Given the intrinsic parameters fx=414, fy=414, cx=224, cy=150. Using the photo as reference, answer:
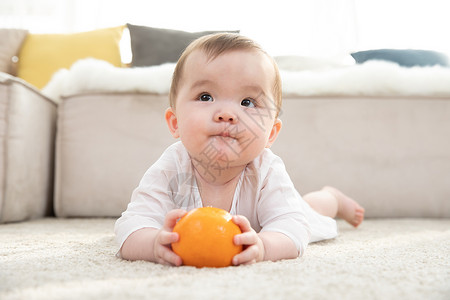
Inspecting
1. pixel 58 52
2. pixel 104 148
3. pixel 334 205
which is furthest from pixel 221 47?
pixel 58 52

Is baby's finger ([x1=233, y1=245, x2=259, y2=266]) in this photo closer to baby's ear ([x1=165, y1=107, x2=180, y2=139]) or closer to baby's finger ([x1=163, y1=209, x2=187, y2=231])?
baby's finger ([x1=163, y1=209, x2=187, y2=231])

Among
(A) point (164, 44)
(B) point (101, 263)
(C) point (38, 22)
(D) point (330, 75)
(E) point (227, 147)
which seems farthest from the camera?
(C) point (38, 22)

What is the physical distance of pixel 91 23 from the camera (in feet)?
11.8

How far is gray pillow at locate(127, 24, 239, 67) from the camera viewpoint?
242 cm

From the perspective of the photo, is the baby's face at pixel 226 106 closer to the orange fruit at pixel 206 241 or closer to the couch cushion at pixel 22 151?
the orange fruit at pixel 206 241

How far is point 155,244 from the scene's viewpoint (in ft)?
2.48

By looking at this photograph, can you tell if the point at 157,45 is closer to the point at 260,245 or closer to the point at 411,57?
the point at 411,57

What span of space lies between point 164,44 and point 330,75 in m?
1.12

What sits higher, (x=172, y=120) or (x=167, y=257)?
(x=172, y=120)

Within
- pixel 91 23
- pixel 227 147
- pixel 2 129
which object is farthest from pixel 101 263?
pixel 91 23

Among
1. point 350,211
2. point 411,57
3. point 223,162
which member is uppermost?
point 411,57

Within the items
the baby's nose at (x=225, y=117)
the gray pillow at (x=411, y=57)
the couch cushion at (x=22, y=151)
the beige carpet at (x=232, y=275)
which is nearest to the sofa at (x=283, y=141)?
the couch cushion at (x=22, y=151)

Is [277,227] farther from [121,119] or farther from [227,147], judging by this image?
[121,119]

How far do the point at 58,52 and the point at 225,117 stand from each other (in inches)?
81.1
